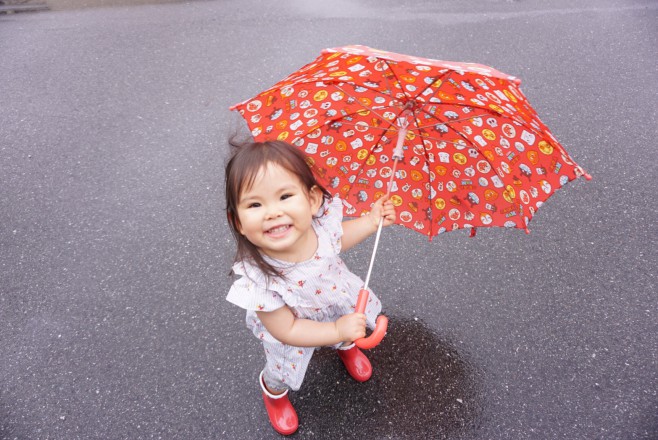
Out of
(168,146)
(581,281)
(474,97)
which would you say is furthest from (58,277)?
(581,281)

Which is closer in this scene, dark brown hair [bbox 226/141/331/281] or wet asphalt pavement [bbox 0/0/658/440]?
dark brown hair [bbox 226/141/331/281]

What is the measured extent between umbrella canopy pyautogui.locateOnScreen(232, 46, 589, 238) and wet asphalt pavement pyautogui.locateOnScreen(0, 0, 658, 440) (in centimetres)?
77

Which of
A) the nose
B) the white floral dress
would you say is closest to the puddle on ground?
the white floral dress

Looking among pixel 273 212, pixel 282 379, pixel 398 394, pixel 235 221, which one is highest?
pixel 273 212

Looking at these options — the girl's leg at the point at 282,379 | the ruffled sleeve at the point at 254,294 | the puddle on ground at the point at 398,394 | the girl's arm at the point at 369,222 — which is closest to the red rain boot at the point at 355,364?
the puddle on ground at the point at 398,394

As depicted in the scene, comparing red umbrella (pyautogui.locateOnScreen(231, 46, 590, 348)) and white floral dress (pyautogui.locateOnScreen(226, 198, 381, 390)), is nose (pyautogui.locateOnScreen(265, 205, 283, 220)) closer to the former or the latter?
white floral dress (pyautogui.locateOnScreen(226, 198, 381, 390))

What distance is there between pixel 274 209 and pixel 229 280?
1223 mm

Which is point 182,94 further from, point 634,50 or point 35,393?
point 634,50

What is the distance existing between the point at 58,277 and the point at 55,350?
1.55ft

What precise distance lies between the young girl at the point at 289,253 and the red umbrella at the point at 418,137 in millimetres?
172

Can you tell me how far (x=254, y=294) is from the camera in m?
1.40

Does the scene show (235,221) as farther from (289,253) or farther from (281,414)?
(281,414)

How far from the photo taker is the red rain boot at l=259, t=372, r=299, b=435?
1893 mm

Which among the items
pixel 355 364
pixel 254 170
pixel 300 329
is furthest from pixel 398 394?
pixel 254 170
